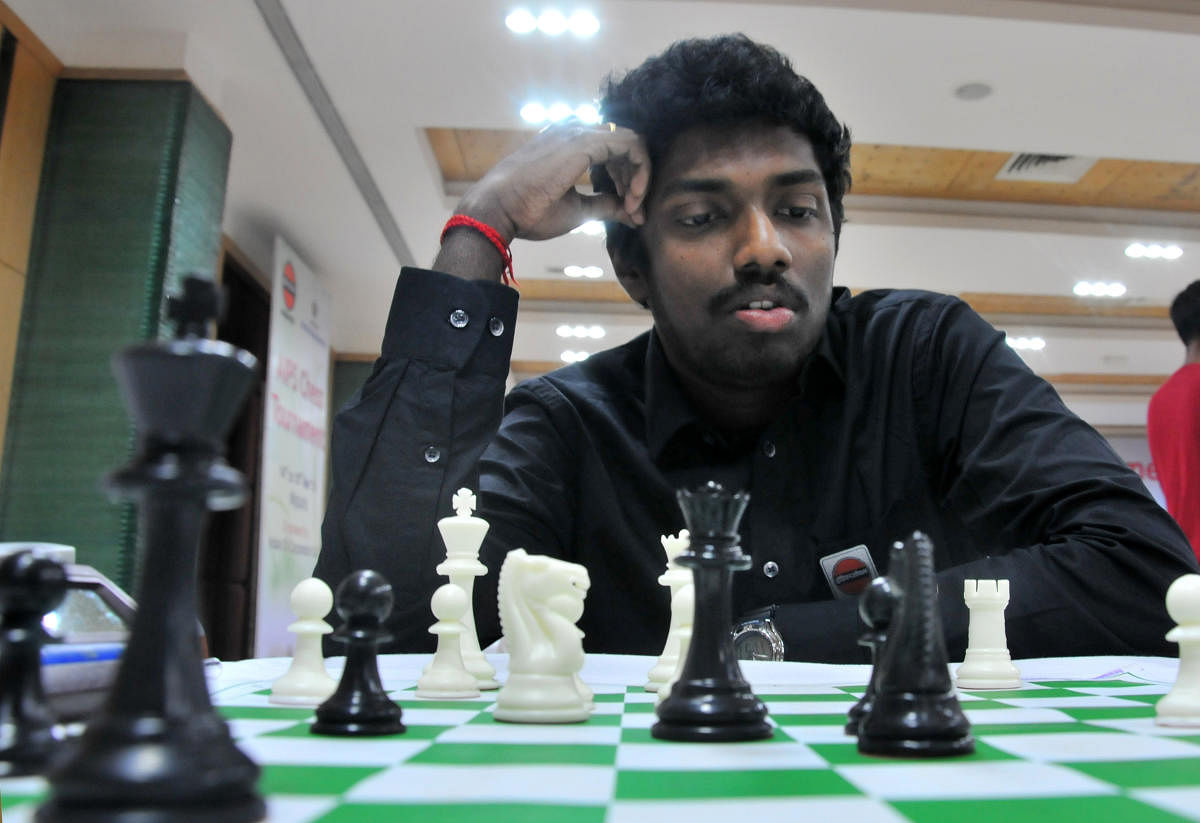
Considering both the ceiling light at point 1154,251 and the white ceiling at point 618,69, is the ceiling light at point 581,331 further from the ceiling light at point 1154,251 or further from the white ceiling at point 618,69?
the ceiling light at point 1154,251

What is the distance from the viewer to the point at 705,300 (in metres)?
1.75

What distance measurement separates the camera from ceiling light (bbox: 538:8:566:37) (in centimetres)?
420

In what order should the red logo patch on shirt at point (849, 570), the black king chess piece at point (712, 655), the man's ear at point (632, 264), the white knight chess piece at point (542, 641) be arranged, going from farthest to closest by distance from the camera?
the man's ear at point (632, 264), the red logo patch on shirt at point (849, 570), the white knight chess piece at point (542, 641), the black king chess piece at point (712, 655)

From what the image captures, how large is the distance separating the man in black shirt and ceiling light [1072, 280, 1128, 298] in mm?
6672

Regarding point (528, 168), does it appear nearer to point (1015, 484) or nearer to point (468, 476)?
point (468, 476)

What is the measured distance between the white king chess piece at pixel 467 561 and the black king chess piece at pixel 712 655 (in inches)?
16.7

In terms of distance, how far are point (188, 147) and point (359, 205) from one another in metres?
1.94

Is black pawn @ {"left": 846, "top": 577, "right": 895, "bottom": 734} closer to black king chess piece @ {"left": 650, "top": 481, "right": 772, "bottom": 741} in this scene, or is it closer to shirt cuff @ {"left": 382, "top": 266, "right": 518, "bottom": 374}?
black king chess piece @ {"left": 650, "top": 481, "right": 772, "bottom": 741}

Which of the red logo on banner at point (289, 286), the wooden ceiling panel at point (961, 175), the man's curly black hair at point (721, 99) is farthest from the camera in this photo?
the red logo on banner at point (289, 286)

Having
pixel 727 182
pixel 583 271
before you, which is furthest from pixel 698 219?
pixel 583 271

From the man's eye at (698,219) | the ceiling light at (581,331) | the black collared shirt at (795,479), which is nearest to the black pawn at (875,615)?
the black collared shirt at (795,479)

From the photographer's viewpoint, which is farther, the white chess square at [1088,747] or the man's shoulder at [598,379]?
the man's shoulder at [598,379]

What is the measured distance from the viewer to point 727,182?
1.74 meters

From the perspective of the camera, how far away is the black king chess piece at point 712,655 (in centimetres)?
66
